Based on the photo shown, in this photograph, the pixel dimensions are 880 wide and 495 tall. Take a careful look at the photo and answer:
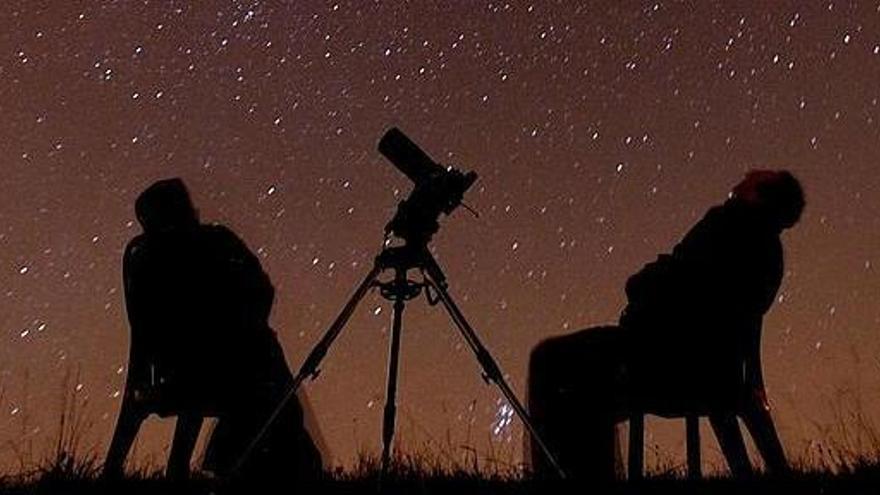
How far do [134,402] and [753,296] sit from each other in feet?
7.07

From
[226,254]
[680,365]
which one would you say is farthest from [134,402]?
[680,365]

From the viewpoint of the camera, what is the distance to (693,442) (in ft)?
15.2

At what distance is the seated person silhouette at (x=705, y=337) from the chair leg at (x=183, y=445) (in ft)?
3.88

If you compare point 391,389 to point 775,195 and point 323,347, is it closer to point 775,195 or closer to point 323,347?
point 323,347

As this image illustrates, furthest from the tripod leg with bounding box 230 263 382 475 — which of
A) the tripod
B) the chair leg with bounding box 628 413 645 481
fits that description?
the chair leg with bounding box 628 413 645 481

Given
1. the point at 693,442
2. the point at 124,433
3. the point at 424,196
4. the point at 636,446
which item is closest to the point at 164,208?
the point at 124,433

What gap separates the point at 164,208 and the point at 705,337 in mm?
1940

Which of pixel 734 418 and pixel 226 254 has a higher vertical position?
pixel 226 254

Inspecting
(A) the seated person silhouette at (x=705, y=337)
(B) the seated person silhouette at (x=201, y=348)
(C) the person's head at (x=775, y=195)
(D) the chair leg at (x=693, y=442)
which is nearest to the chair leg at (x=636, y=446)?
(A) the seated person silhouette at (x=705, y=337)

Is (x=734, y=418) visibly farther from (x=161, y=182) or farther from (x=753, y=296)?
(x=161, y=182)

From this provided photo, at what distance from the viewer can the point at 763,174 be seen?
15.4 ft

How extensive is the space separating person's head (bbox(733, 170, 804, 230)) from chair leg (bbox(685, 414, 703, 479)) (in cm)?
73

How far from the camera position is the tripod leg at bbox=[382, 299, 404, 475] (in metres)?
4.26

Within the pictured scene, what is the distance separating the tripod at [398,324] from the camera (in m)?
4.32
